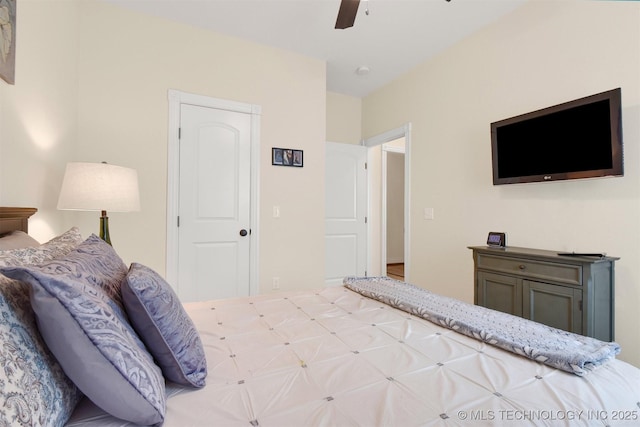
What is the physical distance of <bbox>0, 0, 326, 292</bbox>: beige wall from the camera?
1783 millimetres

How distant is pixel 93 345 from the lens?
0.66 m

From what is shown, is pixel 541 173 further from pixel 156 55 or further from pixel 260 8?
pixel 156 55

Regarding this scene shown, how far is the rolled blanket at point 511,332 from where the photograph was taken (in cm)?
96

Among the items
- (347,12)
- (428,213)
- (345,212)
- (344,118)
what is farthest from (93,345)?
(344,118)

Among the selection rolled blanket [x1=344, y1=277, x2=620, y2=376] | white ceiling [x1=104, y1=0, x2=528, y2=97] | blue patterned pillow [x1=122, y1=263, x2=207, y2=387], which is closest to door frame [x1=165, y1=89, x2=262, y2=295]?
white ceiling [x1=104, y1=0, x2=528, y2=97]

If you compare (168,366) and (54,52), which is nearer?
(168,366)

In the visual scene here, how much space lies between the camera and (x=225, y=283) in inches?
116

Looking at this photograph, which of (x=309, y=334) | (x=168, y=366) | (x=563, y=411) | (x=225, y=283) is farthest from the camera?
(x=225, y=283)

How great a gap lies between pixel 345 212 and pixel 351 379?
331 cm

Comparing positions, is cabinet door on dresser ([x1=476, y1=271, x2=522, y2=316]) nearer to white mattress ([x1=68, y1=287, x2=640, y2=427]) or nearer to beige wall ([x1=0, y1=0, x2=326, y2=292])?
white mattress ([x1=68, y1=287, x2=640, y2=427])

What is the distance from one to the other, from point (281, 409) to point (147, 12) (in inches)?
127

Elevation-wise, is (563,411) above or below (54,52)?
below

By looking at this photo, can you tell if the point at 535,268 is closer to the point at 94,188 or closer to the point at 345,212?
the point at 345,212

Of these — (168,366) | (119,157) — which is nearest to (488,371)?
(168,366)
